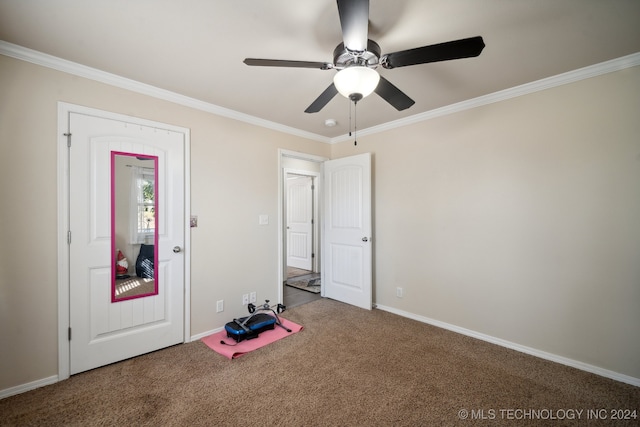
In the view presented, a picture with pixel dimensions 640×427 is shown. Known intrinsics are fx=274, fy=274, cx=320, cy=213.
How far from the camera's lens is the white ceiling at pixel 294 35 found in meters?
1.58

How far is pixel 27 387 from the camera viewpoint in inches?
78.7

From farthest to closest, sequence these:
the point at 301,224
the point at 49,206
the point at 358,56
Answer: the point at 301,224 < the point at 49,206 < the point at 358,56

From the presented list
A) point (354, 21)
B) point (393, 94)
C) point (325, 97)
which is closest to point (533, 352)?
point (393, 94)

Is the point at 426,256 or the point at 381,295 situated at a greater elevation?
the point at 426,256

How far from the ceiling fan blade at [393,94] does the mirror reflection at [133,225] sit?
214 centimetres

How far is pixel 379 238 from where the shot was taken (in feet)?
12.2

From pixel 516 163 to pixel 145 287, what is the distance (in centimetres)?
370

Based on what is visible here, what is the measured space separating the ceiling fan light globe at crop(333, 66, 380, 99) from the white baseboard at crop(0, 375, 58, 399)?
118 inches

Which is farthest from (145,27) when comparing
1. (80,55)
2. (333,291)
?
(333,291)

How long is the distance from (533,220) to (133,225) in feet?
12.0

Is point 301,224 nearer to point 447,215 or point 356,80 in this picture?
point 447,215

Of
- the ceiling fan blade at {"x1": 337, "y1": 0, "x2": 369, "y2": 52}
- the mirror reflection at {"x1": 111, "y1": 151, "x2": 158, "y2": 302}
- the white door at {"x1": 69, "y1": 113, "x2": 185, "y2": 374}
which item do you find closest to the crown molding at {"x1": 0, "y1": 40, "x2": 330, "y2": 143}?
the white door at {"x1": 69, "y1": 113, "x2": 185, "y2": 374}

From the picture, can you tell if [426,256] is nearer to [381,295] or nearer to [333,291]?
[381,295]

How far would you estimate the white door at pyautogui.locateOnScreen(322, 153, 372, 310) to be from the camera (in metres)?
3.65
